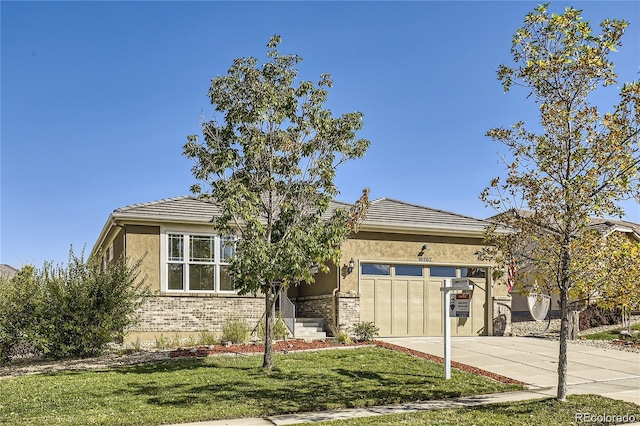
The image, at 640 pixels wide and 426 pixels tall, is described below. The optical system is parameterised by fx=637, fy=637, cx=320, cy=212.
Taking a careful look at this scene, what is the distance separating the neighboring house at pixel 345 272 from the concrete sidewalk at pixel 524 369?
130 centimetres

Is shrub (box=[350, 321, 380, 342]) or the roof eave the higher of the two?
the roof eave

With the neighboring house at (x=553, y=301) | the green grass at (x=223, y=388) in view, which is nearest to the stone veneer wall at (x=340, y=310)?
the green grass at (x=223, y=388)

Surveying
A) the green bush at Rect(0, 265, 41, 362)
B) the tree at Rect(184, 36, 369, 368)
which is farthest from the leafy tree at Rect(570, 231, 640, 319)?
the green bush at Rect(0, 265, 41, 362)

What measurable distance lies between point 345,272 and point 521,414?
1032 centimetres

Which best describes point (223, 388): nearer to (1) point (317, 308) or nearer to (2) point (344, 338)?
(2) point (344, 338)

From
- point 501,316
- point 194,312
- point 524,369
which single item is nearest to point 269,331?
point 524,369

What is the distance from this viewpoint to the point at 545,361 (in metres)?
15.5

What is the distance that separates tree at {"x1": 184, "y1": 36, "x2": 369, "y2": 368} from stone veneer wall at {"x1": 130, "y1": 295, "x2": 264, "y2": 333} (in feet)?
18.1

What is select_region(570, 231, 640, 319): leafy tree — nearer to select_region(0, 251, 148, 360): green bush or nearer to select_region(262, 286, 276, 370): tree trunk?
select_region(262, 286, 276, 370): tree trunk

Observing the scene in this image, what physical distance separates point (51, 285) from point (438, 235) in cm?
1196

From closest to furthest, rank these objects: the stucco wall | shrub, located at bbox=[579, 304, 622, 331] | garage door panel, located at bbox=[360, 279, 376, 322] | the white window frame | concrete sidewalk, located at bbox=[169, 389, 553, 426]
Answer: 1. concrete sidewalk, located at bbox=[169, 389, 553, 426]
2. the stucco wall
3. the white window frame
4. garage door panel, located at bbox=[360, 279, 376, 322]
5. shrub, located at bbox=[579, 304, 622, 331]

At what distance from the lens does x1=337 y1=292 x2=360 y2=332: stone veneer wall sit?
1916cm

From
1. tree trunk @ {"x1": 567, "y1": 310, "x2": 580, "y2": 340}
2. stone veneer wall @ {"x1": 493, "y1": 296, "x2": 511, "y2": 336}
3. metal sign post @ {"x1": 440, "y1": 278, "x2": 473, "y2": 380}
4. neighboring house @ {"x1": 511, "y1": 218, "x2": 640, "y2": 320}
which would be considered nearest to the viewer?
metal sign post @ {"x1": 440, "y1": 278, "x2": 473, "y2": 380}

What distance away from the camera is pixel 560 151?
10.2 metres
